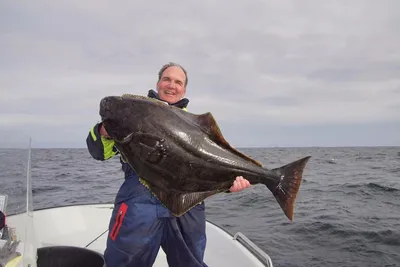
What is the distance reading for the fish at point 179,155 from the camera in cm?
297

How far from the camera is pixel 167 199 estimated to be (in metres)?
3.23

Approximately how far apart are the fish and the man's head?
3.01 feet

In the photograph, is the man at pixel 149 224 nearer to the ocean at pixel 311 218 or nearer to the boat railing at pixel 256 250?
the ocean at pixel 311 218

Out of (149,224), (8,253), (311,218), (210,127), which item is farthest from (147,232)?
(311,218)

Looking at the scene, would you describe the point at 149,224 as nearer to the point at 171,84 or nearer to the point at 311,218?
the point at 171,84

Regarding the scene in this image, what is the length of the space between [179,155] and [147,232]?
1.25 meters

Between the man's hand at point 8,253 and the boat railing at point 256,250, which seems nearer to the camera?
the man's hand at point 8,253

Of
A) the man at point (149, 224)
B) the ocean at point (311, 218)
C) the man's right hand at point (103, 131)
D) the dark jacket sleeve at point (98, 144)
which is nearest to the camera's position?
the man's right hand at point (103, 131)

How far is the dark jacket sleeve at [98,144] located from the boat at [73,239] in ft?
3.95

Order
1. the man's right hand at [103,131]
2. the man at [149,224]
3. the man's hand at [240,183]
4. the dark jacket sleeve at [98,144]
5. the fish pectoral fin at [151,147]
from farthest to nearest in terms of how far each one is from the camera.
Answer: the man at [149,224]
the dark jacket sleeve at [98,144]
the man's right hand at [103,131]
the man's hand at [240,183]
the fish pectoral fin at [151,147]

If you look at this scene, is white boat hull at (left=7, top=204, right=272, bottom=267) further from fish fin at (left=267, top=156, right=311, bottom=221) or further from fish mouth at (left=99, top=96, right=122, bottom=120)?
fish mouth at (left=99, top=96, right=122, bottom=120)

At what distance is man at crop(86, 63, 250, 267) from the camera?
3.77 meters

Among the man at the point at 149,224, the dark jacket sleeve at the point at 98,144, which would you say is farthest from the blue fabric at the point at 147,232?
the dark jacket sleeve at the point at 98,144

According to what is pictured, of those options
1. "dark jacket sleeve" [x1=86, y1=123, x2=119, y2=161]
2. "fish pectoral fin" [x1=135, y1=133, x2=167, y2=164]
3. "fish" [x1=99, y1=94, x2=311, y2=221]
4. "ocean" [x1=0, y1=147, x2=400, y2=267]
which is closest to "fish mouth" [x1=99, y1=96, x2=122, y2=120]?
"fish" [x1=99, y1=94, x2=311, y2=221]
